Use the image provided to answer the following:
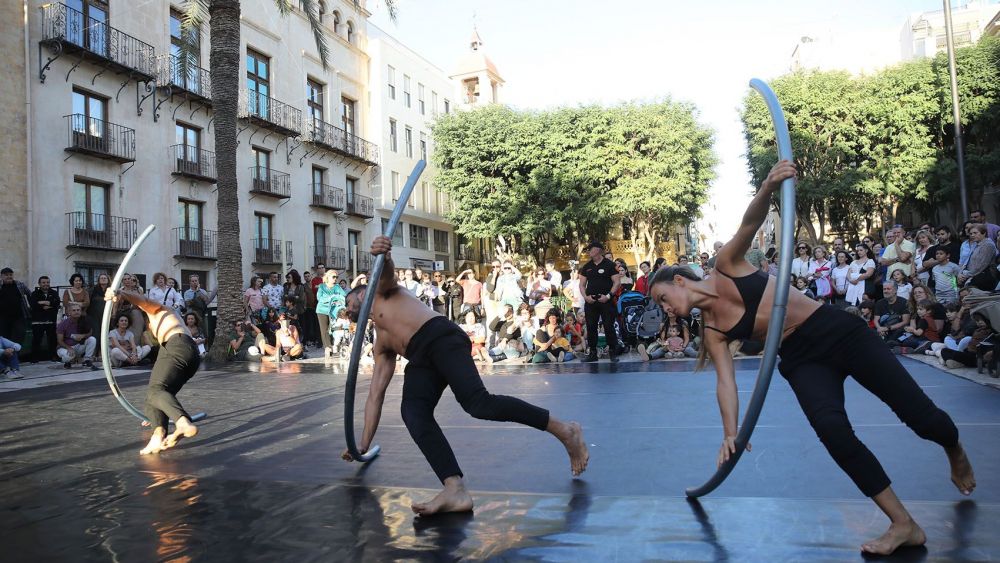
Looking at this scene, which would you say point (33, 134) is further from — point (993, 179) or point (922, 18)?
point (922, 18)

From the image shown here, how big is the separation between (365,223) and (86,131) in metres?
17.8

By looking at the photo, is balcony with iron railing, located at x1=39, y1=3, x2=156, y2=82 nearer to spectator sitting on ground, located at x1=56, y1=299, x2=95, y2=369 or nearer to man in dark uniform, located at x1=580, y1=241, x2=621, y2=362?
spectator sitting on ground, located at x1=56, y1=299, x2=95, y2=369

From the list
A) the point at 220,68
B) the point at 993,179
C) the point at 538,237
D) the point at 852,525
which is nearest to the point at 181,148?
the point at 220,68

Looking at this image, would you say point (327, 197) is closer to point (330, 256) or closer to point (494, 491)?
point (330, 256)

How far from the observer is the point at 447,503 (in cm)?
398

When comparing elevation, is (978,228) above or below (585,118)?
below

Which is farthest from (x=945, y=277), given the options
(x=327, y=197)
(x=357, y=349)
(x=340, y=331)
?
(x=327, y=197)

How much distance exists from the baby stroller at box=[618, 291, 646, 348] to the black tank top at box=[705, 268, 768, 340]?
10224 mm

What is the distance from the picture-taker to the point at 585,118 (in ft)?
120

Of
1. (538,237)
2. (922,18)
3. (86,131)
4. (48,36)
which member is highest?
(922,18)

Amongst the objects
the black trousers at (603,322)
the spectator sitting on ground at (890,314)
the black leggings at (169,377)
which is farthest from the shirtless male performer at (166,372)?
the spectator sitting on ground at (890,314)

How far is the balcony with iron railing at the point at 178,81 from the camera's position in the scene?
25.6 meters

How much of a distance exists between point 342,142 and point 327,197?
328 cm

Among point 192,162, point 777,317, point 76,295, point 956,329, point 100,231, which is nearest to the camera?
point 777,317
